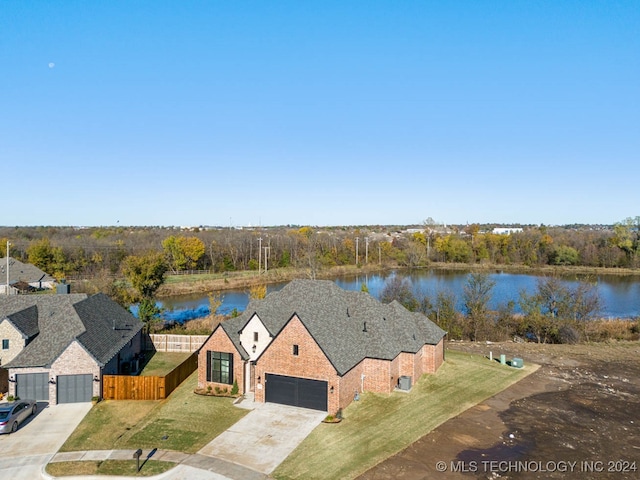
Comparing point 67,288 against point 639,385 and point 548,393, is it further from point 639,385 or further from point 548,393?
point 639,385

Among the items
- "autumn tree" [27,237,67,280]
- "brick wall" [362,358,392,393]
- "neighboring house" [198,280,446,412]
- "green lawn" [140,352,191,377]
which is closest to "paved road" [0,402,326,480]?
"neighboring house" [198,280,446,412]

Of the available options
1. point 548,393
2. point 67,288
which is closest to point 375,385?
point 548,393

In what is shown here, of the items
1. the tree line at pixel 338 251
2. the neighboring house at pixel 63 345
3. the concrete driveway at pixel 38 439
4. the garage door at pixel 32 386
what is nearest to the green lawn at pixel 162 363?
the neighboring house at pixel 63 345

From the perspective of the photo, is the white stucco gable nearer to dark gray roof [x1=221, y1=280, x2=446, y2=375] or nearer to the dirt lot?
dark gray roof [x1=221, y1=280, x2=446, y2=375]

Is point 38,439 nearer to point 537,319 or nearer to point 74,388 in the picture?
point 74,388

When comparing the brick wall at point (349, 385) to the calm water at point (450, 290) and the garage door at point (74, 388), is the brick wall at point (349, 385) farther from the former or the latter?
the calm water at point (450, 290)

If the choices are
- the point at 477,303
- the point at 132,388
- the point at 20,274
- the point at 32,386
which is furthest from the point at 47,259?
the point at 477,303
